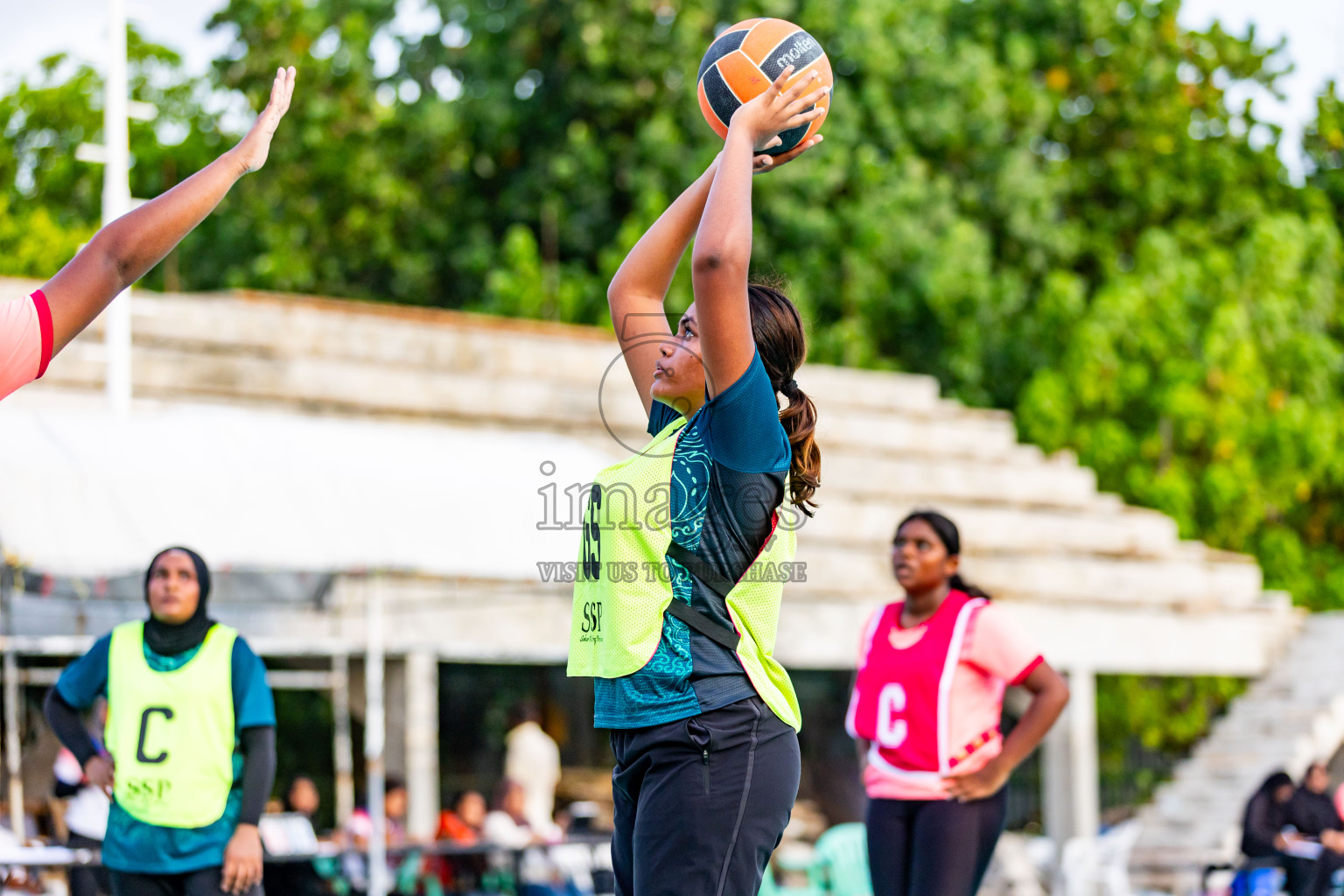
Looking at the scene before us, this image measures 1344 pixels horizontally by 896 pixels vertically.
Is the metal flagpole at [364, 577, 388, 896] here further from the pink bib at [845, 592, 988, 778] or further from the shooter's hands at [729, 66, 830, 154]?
the shooter's hands at [729, 66, 830, 154]

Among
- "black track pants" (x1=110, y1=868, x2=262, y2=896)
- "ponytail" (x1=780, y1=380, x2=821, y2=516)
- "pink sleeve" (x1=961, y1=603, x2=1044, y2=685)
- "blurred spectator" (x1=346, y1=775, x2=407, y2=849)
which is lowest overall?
"blurred spectator" (x1=346, y1=775, x2=407, y2=849)

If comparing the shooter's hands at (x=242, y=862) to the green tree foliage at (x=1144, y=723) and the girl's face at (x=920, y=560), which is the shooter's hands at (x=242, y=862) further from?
the green tree foliage at (x=1144, y=723)

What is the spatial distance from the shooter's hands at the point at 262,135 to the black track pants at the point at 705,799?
1.39m

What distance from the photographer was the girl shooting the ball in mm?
3383

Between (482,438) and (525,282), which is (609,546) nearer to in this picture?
(482,438)

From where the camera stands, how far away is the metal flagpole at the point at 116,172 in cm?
1393

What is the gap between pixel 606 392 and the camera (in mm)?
19859

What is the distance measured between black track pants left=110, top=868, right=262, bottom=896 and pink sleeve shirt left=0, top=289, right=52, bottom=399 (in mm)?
2945

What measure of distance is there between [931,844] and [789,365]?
2.67 meters

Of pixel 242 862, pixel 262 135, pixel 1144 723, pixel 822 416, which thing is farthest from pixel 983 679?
pixel 1144 723

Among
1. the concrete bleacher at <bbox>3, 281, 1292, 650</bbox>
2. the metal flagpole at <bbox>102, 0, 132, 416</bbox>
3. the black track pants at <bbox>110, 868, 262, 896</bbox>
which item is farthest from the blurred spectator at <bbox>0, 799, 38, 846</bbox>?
the black track pants at <bbox>110, 868, 262, 896</bbox>

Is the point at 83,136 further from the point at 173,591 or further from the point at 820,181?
the point at 173,591

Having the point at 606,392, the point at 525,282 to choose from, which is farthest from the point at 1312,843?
the point at 525,282

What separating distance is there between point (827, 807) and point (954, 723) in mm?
16736
